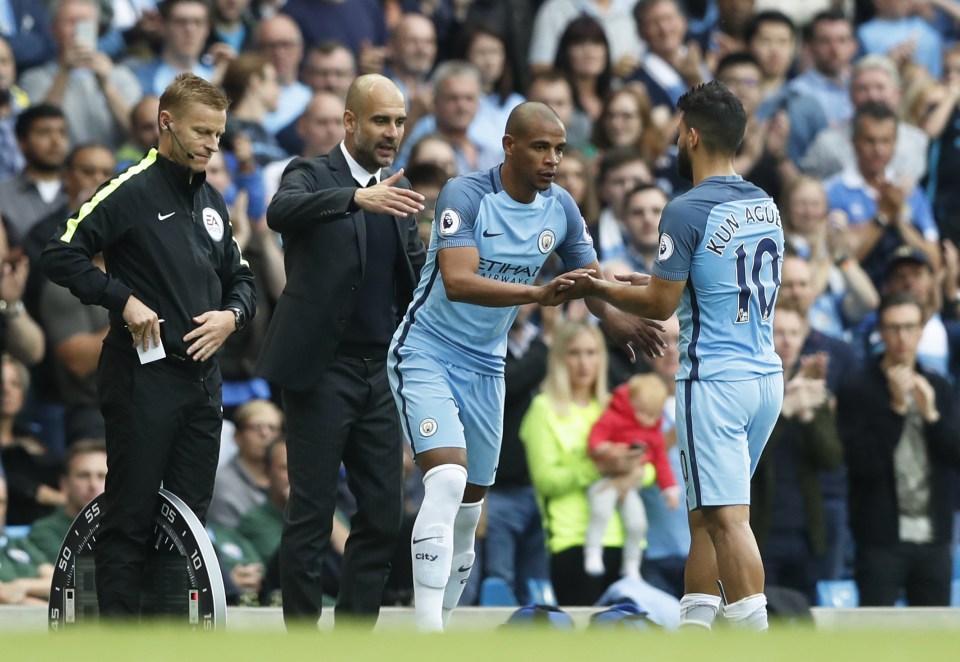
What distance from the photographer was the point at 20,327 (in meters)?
10.6

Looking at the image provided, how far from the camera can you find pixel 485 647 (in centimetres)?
516

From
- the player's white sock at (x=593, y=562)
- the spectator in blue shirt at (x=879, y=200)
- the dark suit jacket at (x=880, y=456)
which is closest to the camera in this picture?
the player's white sock at (x=593, y=562)

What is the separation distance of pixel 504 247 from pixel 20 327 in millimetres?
4053

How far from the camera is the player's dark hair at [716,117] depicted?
7.47 m

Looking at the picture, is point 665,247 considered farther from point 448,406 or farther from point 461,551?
point 461,551

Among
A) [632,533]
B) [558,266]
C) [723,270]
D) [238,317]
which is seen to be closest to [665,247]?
[723,270]

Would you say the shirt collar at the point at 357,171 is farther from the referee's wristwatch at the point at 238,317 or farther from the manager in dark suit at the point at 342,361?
the referee's wristwatch at the point at 238,317

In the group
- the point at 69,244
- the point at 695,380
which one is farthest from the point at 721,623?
the point at 69,244

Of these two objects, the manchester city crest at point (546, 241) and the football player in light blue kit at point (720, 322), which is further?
the manchester city crest at point (546, 241)

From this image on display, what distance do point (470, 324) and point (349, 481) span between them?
3.24 feet

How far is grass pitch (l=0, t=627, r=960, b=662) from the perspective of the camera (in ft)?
15.3

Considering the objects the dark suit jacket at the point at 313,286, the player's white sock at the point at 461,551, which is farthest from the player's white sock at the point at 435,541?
the dark suit jacket at the point at 313,286

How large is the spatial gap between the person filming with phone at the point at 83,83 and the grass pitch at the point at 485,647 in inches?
255

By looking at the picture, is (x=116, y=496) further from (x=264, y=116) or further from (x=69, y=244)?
(x=264, y=116)
